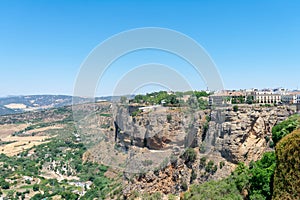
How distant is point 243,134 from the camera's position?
9.30m

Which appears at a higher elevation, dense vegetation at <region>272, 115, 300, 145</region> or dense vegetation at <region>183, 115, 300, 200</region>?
dense vegetation at <region>272, 115, 300, 145</region>

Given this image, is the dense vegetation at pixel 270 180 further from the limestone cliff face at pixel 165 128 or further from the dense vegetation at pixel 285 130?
the limestone cliff face at pixel 165 128

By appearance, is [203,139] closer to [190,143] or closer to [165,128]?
[190,143]

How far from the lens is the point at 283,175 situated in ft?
14.4

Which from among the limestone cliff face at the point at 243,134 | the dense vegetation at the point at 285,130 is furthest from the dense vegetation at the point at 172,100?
the dense vegetation at the point at 285,130

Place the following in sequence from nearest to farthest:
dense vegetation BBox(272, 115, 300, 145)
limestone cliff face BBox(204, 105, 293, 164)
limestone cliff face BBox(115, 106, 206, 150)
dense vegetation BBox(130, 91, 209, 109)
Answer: dense vegetation BBox(272, 115, 300, 145), limestone cliff face BBox(204, 105, 293, 164), limestone cliff face BBox(115, 106, 206, 150), dense vegetation BBox(130, 91, 209, 109)

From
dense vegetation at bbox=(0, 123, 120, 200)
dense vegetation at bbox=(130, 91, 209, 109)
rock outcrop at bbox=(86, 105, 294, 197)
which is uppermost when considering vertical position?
dense vegetation at bbox=(130, 91, 209, 109)

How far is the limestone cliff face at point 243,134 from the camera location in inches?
363

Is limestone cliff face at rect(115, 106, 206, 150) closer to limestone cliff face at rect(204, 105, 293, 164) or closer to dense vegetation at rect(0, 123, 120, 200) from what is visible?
limestone cliff face at rect(204, 105, 293, 164)

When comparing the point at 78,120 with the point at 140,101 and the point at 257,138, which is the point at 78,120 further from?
the point at 257,138

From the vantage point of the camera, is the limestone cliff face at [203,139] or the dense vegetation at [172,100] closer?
the limestone cliff face at [203,139]

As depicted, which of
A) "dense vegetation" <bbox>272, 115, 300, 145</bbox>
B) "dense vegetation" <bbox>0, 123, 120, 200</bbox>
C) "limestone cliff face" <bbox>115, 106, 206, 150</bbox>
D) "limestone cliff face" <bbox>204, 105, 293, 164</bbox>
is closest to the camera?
"dense vegetation" <bbox>272, 115, 300, 145</bbox>

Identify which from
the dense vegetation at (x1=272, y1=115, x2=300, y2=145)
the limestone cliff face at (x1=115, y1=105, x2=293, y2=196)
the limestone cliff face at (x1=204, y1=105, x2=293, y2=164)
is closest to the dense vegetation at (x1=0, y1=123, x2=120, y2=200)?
the limestone cliff face at (x1=115, y1=105, x2=293, y2=196)

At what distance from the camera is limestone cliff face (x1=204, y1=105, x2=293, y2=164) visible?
363 inches
